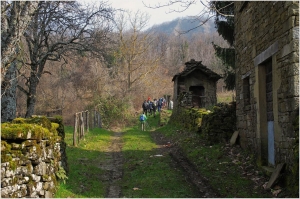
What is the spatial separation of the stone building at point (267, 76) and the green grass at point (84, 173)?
13.4 ft

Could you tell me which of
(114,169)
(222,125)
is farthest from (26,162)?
(222,125)

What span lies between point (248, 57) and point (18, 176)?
7207 millimetres

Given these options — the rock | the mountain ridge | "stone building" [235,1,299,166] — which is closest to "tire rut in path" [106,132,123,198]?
the rock

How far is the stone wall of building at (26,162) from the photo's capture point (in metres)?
4.96

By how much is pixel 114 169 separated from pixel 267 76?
16.9 ft

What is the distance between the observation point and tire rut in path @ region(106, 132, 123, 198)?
730cm

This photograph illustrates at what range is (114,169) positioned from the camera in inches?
388

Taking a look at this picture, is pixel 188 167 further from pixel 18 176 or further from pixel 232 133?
pixel 18 176

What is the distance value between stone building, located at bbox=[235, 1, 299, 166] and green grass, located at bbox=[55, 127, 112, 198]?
409 centimetres

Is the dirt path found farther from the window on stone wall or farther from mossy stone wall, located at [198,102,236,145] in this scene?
the window on stone wall

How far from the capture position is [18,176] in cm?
520

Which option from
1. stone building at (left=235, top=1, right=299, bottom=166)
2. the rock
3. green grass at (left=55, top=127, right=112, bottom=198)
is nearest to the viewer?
stone building at (left=235, top=1, right=299, bottom=166)

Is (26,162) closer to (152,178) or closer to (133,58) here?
(152,178)

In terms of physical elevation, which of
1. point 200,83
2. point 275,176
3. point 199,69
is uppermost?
point 199,69
